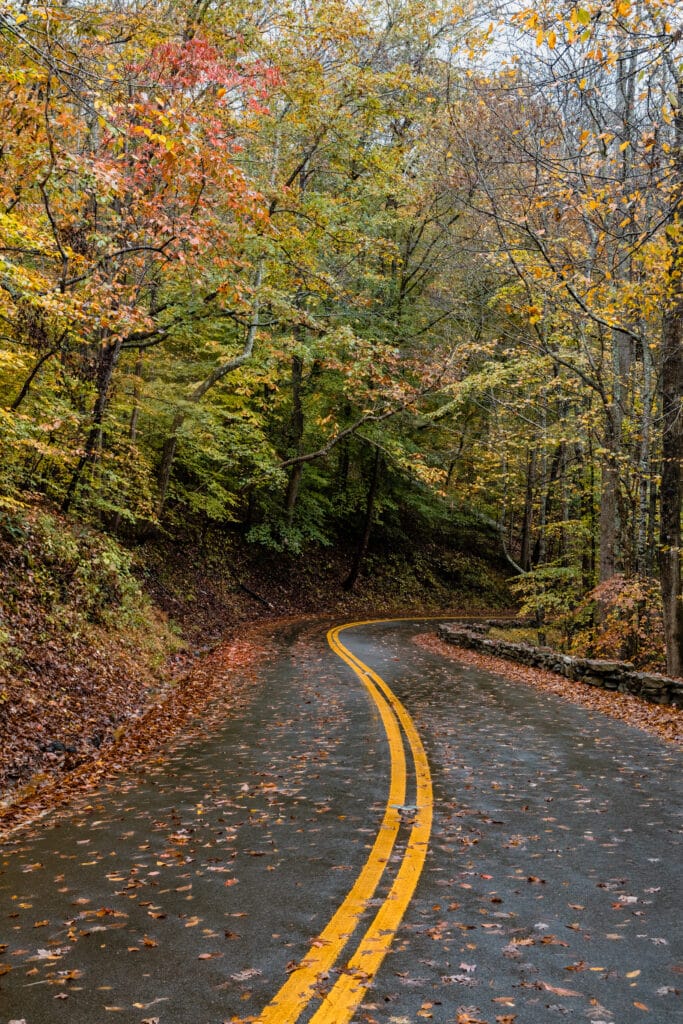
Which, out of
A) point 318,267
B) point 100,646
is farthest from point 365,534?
point 100,646

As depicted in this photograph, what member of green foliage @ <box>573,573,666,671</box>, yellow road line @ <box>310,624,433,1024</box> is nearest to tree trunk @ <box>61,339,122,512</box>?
yellow road line @ <box>310,624,433,1024</box>

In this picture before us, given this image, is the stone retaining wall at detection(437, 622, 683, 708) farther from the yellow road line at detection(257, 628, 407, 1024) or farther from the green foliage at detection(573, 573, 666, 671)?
the yellow road line at detection(257, 628, 407, 1024)

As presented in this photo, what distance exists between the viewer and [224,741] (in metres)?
9.16

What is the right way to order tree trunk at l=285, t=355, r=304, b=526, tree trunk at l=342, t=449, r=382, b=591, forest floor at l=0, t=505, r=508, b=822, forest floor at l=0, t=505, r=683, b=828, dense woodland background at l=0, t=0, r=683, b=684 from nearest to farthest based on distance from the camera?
1. forest floor at l=0, t=505, r=683, b=828
2. forest floor at l=0, t=505, r=508, b=822
3. dense woodland background at l=0, t=0, r=683, b=684
4. tree trunk at l=285, t=355, r=304, b=526
5. tree trunk at l=342, t=449, r=382, b=591

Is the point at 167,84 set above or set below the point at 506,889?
above

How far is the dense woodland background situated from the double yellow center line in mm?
5913

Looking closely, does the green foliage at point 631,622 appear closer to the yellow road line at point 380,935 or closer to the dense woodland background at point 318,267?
the dense woodland background at point 318,267

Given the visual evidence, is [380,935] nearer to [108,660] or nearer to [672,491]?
[108,660]

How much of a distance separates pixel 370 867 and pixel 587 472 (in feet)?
62.8

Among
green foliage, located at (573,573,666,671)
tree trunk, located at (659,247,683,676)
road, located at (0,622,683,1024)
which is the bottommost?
road, located at (0,622,683,1024)

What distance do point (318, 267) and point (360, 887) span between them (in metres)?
21.8

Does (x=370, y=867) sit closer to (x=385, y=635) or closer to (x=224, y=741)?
(x=224, y=741)

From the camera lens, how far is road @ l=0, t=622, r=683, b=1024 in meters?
3.41

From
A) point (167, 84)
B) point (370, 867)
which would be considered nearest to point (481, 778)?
point (370, 867)
